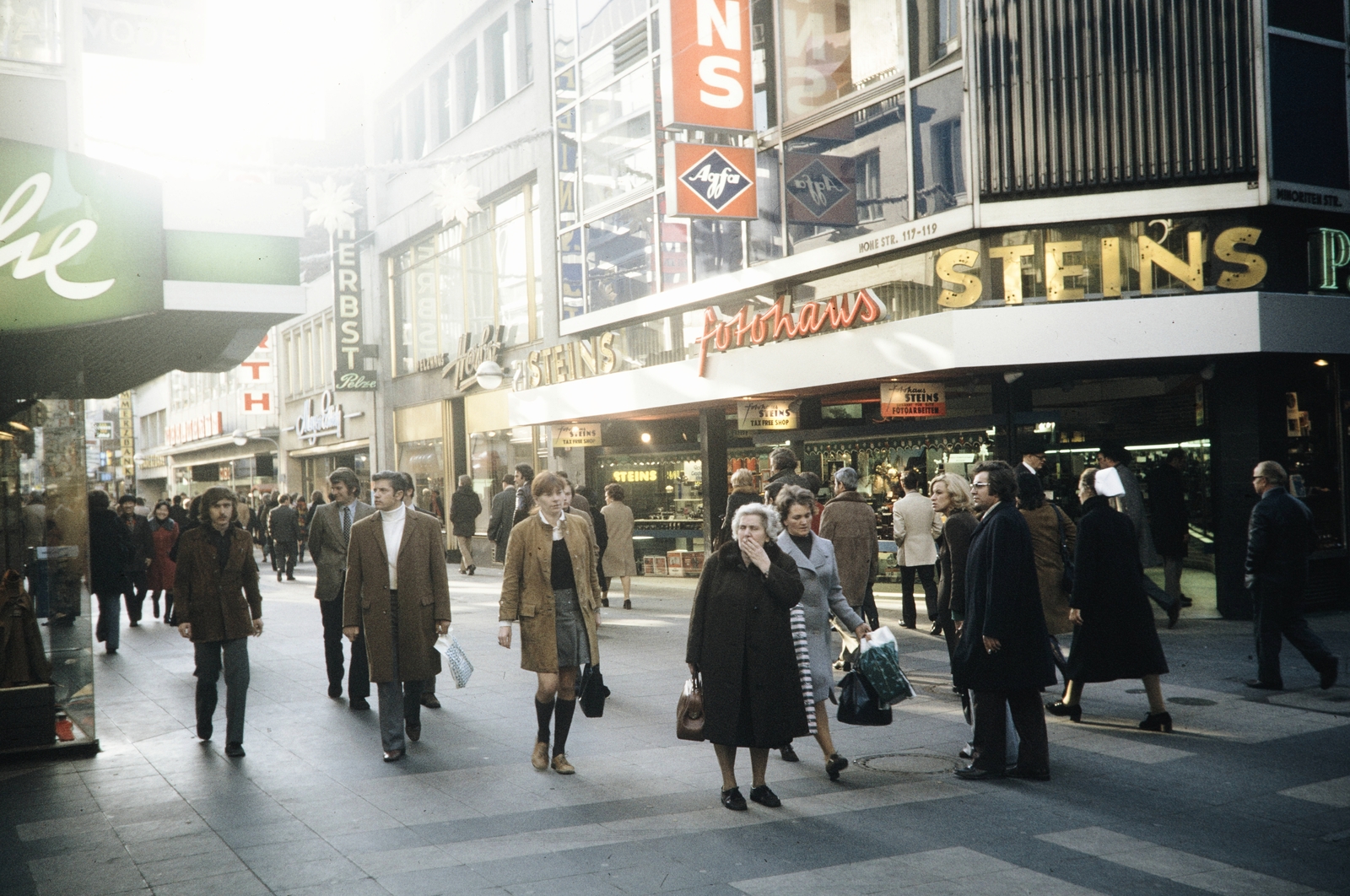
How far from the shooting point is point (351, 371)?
3100cm

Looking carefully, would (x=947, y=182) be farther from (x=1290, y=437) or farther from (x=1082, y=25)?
(x=1290, y=437)

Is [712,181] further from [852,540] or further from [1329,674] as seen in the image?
[1329,674]

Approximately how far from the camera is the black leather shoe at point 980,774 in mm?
6660

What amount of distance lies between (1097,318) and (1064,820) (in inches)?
319

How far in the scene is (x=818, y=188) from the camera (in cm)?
1532

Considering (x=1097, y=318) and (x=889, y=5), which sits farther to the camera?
(x=889, y=5)

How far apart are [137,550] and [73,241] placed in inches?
422

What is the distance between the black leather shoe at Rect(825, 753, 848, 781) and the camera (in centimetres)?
666

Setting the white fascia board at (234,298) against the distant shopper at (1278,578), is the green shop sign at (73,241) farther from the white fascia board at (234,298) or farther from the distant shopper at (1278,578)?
the distant shopper at (1278,578)

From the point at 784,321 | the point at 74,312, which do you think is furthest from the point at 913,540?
the point at 74,312

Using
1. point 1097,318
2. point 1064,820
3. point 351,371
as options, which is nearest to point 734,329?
point 1097,318

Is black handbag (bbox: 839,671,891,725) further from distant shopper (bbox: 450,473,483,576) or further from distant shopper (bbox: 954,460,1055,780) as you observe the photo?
distant shopper (bbox: 450,473,483,576)

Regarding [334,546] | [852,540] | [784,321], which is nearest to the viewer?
[852,540]

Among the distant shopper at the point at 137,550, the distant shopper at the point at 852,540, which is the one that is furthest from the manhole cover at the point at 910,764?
the distant shopper at the point at 137,550
